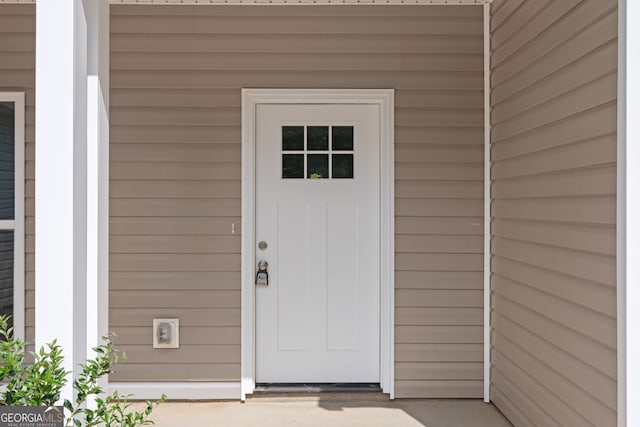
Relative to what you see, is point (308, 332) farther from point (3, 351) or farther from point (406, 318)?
point (3, 351)

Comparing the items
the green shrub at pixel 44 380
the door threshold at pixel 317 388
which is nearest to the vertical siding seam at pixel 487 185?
the door threshold at pixel 317 388

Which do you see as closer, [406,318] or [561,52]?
[561,52]

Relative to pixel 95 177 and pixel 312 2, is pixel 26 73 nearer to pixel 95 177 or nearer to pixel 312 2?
pixel 312 2

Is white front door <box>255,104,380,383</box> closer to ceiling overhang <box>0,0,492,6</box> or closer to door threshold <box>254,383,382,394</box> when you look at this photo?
door threshold <box>254,383,382,394</box>

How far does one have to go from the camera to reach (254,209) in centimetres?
411

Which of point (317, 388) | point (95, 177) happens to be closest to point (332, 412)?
point (317, 388)

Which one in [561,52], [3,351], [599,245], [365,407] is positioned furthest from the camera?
[365,407]

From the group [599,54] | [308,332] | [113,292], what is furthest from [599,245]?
[113,292]

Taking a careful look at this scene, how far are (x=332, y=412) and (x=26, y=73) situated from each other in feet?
9.31

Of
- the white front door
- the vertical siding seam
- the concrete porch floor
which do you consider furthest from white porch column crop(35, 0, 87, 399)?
the vertical siding seam

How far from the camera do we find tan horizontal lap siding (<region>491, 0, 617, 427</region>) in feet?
8.13

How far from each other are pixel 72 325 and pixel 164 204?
209 cm

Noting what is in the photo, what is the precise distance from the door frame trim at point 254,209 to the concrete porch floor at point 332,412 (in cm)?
16

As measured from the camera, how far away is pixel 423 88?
4.09 m
